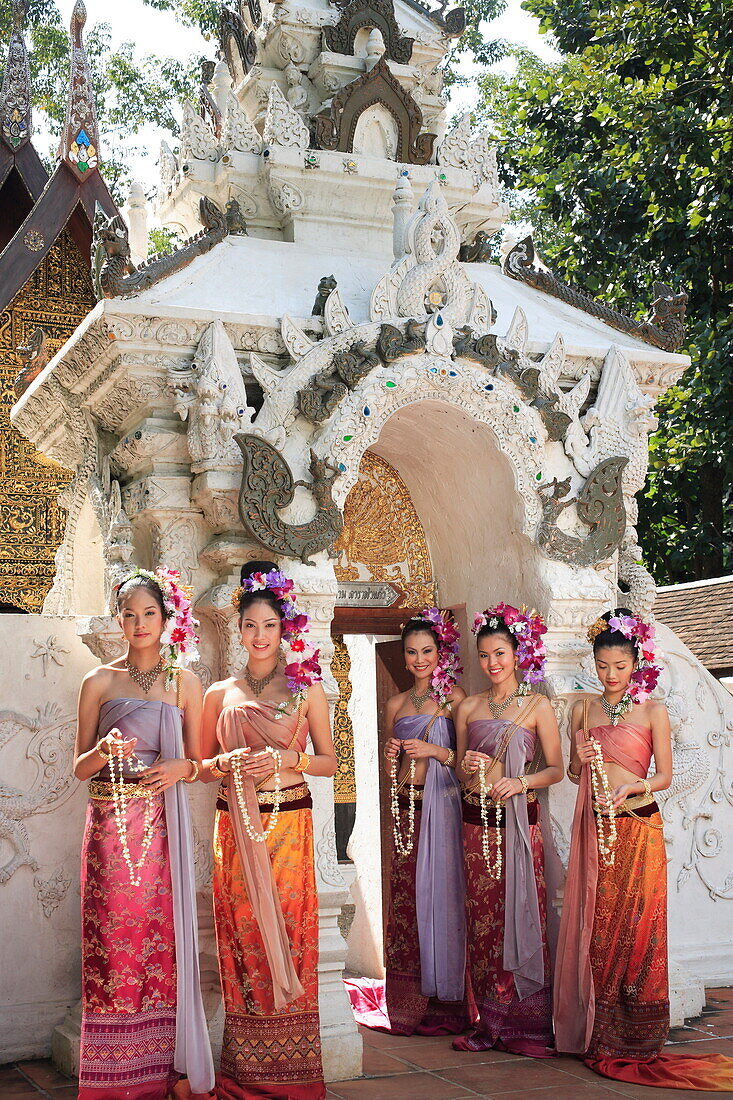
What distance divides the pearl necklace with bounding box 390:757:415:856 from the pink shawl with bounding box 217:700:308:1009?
3.27 feet

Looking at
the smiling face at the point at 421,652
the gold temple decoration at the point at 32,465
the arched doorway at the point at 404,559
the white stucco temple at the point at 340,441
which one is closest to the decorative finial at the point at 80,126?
the gold temple decoration at the point at 32,465

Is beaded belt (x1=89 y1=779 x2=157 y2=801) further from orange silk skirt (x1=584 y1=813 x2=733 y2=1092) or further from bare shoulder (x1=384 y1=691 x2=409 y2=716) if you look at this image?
orange silk skirt (x1=584 y1=813 x2=733 y2=1092)

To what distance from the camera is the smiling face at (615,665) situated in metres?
5.31

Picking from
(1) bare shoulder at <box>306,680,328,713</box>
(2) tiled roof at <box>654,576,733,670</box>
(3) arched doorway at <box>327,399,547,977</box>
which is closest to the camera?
(1) bare shoulder at <box>306,680,328,713</box>

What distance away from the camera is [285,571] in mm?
5324

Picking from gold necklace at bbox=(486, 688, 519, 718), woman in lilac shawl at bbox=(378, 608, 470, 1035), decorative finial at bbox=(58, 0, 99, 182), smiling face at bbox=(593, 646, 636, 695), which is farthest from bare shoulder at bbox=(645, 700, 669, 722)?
decorative finial at bbox=(58, 0, 99, 182)

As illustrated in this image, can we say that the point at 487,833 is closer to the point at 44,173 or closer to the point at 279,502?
the point at 279,502

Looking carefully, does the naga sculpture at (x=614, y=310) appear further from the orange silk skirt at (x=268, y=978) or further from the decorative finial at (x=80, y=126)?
the decorative finial at (x=80, y=126)

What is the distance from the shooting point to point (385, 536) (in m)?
6.71

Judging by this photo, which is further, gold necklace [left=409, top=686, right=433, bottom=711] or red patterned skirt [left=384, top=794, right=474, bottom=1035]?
gold necklace [left=409, top=686, right=433, bottom=711]

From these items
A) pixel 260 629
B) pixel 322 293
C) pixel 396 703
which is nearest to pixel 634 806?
pixel 396 703

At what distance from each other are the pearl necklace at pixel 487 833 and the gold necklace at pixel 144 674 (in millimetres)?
1510

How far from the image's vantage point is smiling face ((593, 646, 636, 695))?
531 centimetres

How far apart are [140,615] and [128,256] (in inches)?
67.0
